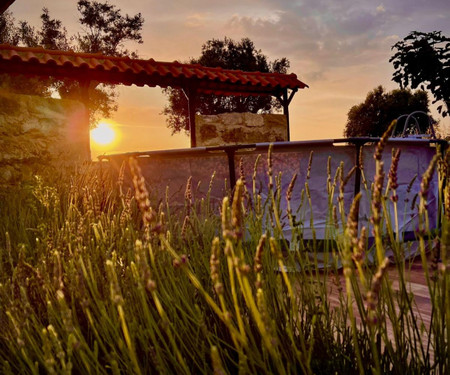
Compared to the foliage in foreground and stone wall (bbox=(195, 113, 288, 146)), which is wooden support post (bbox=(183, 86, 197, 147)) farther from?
the foliage in foreground

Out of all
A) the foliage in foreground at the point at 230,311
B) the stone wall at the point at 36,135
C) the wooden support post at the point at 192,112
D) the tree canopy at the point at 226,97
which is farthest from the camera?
the tree canopy at the point at 226,97

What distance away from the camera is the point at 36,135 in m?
6.86

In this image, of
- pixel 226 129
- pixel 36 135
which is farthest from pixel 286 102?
pixel 36 135

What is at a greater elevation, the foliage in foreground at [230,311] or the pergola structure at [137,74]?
the pergola structure at [137,74]

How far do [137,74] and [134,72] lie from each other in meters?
0.26

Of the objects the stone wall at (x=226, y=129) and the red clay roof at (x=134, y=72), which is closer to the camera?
the red clay roof at (x=134, y=72)

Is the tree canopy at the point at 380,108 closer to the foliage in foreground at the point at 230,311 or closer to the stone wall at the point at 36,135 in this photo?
the stone wall at the point at 36,135

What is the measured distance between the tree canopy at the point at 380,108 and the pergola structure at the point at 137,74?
14959 millimetres

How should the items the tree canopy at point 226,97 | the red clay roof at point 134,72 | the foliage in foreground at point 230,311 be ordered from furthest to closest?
the tree canopy at point 226,97 < the red clay roof at point 134,72 < the foliage in foreground at point 230,311

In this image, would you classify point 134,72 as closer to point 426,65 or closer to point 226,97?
point 426,65

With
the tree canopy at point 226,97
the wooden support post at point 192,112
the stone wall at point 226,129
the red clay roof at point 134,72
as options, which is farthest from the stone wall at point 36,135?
the tree canopy at point 226,97

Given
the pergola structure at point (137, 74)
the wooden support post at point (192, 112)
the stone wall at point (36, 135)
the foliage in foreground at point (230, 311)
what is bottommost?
the foliage in foreground at point (230, 311)

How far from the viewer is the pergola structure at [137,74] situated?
395 inches

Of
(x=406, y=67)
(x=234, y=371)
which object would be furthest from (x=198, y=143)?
(x=234, y=371)
